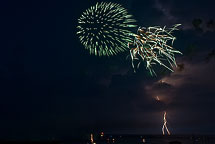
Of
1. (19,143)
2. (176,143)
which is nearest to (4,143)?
(19,143)

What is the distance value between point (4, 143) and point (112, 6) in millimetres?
18734

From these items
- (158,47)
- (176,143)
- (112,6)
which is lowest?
(176,143)

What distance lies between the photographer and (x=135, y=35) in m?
28.2

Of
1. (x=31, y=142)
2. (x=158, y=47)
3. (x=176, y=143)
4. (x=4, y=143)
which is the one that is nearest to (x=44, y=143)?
(x=31, y=142)

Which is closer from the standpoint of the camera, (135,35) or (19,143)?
(19,143)

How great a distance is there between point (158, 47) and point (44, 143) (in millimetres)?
16725

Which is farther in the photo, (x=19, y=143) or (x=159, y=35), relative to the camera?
(x=159, y=35)

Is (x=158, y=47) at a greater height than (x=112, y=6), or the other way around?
(x=112, y=6)

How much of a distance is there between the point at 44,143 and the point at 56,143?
1483 millimetres

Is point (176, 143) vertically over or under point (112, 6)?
under

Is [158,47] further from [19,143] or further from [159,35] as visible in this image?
[19,143]

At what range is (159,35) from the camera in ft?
92.4

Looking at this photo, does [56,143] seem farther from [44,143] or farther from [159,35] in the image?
[159,35]

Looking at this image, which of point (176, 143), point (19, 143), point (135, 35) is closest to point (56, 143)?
point (19, 143)
